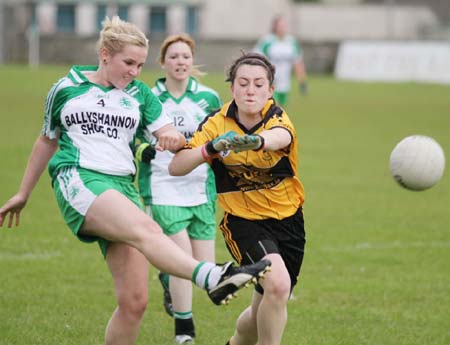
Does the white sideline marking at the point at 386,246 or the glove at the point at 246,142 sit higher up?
the glove at the point at 246,142

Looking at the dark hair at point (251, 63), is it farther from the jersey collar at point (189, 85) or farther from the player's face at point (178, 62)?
the jersey collar at point (189, 85)

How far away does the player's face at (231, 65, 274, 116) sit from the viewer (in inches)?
232

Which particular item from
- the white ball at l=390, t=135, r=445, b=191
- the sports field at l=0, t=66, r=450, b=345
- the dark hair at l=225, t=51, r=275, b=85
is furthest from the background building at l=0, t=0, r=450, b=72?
the dark hair at l=225, t=51, r=275, b=85

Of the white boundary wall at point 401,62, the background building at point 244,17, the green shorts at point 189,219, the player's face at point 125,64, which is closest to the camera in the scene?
the player's face at point 125,64

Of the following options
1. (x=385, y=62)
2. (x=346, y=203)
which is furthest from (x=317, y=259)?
(x=385, y=62)

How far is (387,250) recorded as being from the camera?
10.4 metres

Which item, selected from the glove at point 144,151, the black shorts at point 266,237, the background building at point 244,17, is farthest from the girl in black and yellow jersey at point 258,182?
the background building at point 244,17

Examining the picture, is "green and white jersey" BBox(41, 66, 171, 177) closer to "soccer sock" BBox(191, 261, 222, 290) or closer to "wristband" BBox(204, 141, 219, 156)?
"wristband" BBox(204, 141, 219, 156)

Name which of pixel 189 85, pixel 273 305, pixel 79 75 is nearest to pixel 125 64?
pixel 79 75

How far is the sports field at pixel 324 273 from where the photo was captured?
24.1 ft

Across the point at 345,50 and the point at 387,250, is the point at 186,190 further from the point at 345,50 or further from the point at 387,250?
the point at 345,50

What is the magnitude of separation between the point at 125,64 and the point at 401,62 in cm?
3315

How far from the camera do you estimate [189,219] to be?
25.4ft

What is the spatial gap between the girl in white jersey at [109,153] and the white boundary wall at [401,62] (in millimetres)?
31256
